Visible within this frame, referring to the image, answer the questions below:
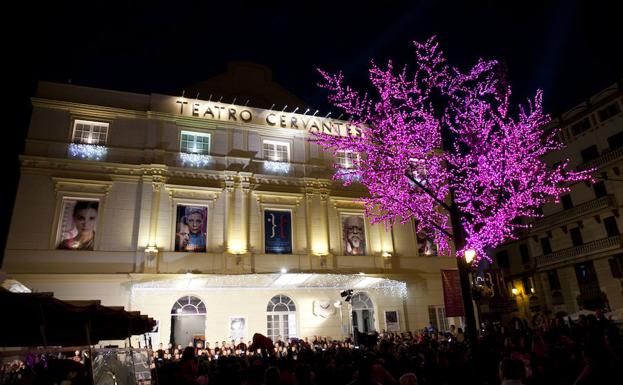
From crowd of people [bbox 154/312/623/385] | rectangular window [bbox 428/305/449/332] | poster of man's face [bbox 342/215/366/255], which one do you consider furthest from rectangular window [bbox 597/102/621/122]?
crowd of people [bbox 154/312/623/385]

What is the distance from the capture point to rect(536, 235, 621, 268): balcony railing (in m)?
27.0

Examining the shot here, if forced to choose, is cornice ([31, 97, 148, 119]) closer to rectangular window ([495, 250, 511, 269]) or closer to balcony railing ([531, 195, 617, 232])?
balcony railing ([531, 195, 617, 232])

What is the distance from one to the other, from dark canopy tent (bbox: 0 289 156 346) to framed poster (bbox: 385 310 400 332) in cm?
1492

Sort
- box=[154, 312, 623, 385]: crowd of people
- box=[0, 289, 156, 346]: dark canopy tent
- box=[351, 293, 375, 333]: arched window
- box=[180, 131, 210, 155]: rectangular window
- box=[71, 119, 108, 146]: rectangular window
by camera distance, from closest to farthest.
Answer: box=[154, 312, 623, 385]: crowd of people → box=[0, 289, 156, 346]: dark canopy tent → box=[71, 119, 108, 146]: rectangular window → box=[180, 131, 210, 155]: rectangular window → box=[351, 293, 375, 333]: arched window

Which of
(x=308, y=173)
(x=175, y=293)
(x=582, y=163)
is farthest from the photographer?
(x=582, y=163)

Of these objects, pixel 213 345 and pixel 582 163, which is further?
pixel 582 163

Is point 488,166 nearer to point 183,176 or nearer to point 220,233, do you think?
point 220,233

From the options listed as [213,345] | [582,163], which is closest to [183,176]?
[213,345]

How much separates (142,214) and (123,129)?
448cm

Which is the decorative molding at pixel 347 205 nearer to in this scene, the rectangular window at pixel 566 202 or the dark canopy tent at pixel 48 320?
the dark canopy tent at pixel 48 320

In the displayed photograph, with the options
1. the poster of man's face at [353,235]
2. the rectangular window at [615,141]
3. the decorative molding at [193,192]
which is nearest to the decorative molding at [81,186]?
the decorative molding at [193,192]

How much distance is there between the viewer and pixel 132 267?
712 inches

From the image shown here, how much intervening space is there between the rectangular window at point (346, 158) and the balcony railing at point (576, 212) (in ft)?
55.2

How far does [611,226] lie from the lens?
90.7 feet
